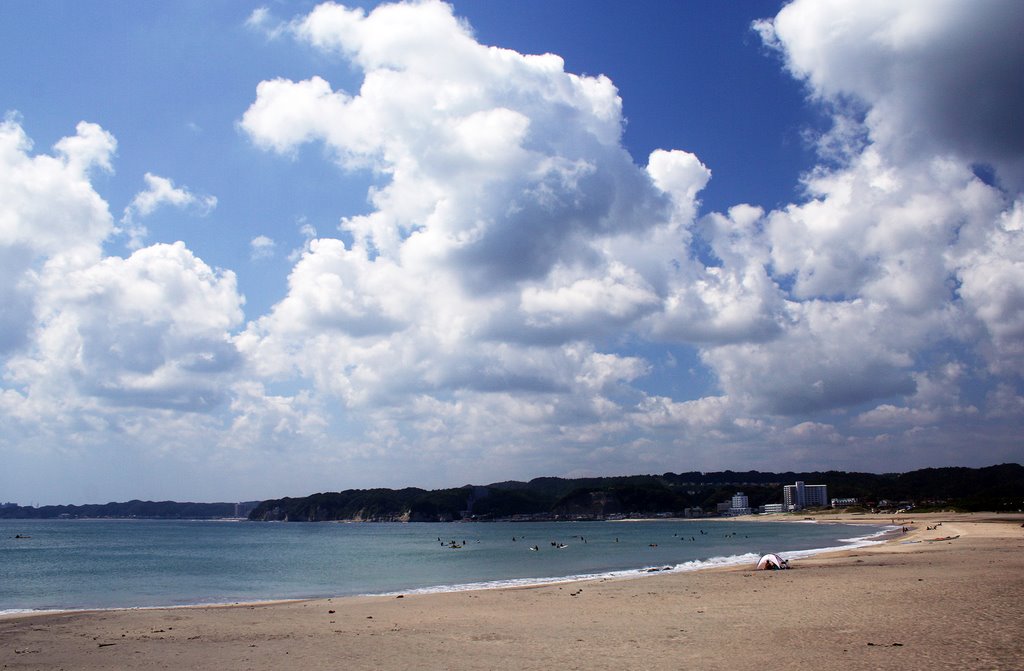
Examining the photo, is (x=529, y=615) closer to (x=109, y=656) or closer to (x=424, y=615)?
(x=424, y=615)

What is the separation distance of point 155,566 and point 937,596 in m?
55.9

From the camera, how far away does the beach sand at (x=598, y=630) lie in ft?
40.4

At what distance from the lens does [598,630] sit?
1605cm

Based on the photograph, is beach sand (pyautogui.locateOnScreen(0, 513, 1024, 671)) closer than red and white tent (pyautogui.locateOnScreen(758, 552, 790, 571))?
Yes

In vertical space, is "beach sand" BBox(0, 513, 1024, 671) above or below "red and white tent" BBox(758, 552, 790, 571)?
above

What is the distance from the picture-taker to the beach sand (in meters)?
12.3

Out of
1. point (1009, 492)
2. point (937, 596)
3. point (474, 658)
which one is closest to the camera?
point (474, 658)

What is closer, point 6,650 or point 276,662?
point 276,662

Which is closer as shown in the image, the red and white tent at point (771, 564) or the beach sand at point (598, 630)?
the beach sand at point (598, 630)

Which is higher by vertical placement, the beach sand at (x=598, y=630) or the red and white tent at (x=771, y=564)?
the beach sand at (x=598, y=630)

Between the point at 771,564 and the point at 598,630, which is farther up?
the point at 598,630

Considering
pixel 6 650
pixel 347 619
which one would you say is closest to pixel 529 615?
pixel 347 619

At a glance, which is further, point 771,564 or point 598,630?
point 771,564

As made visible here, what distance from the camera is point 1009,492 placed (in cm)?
15625
